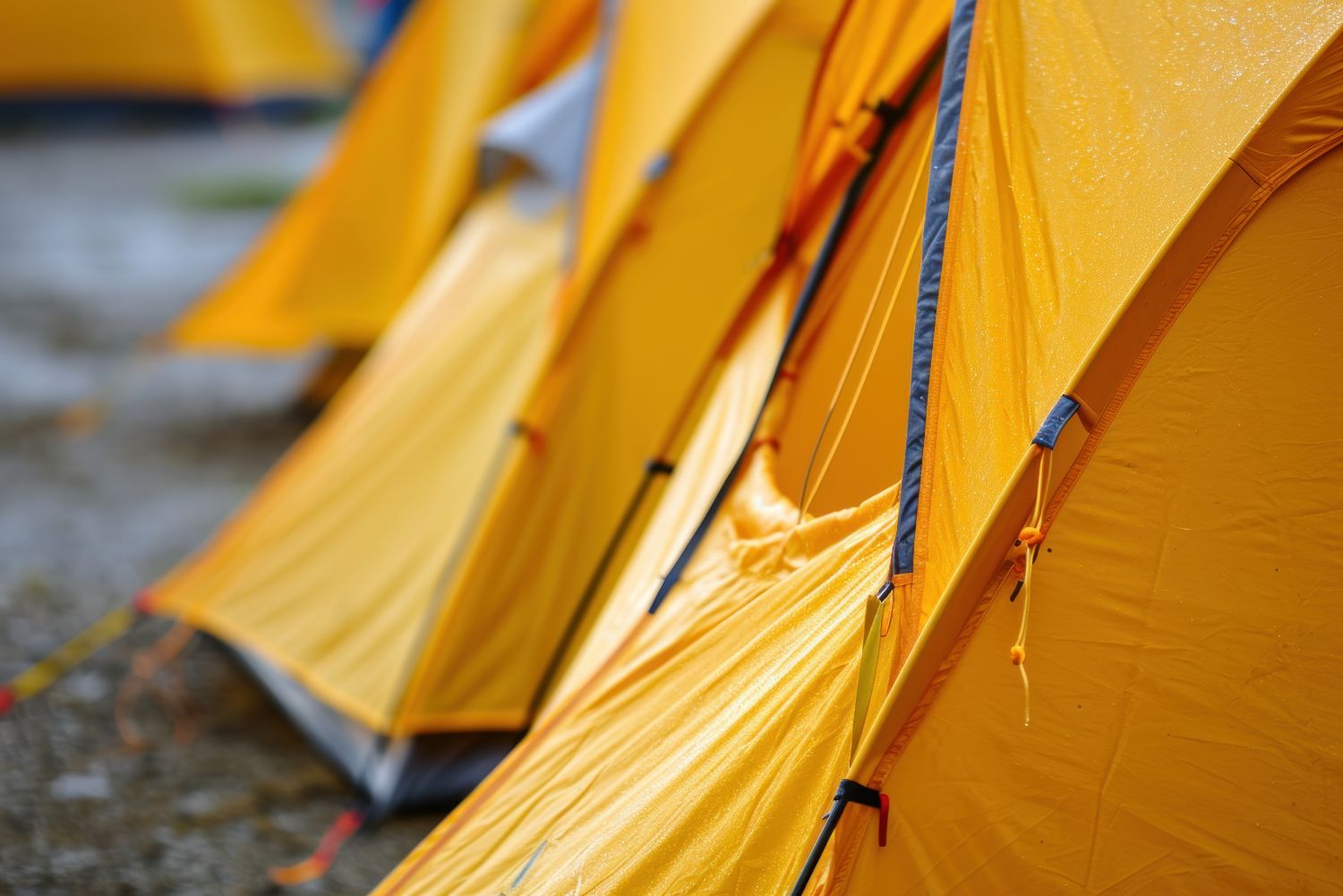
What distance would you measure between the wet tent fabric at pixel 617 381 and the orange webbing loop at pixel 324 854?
0.26 m

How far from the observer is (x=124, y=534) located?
4809 mm

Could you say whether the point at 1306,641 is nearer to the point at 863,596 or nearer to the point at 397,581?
the point at 863,596

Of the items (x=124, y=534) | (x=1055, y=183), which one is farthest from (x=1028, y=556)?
(x=124, y=534)

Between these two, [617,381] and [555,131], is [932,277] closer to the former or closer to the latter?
[617,381]

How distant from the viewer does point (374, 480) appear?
12.5 ft

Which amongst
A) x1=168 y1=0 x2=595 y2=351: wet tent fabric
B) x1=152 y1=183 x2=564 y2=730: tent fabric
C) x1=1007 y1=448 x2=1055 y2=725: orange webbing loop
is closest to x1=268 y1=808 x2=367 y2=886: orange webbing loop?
x1=152 y1=183 x2=564 y2=730: tent fabric

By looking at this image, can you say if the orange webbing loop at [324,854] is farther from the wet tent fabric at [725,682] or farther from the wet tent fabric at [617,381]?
the wet tent fabric at [725,682]

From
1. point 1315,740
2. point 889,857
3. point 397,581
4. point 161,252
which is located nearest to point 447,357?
point 397,581

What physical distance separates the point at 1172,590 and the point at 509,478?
1876mm

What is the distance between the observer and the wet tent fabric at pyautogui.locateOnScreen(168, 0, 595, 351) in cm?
521

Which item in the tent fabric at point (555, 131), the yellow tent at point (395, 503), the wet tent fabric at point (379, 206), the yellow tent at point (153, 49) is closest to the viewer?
the yellow tent at point (395, 503)

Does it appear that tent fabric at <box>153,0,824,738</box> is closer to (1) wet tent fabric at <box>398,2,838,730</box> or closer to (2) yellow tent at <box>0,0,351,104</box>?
(1) wet tent fabric at <box>398,2,838,730</box>

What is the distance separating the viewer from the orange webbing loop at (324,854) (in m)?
2.96

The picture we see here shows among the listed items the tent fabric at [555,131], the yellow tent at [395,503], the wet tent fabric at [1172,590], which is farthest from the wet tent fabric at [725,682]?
the tent fabric at [555,131]
